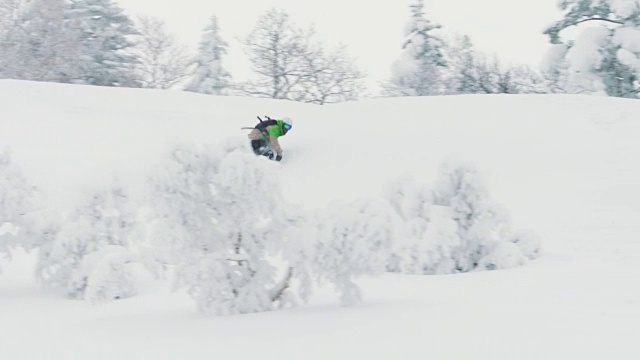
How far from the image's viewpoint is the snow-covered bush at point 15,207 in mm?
9953

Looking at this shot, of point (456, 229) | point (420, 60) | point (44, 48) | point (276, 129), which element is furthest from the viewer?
point (420, 60)

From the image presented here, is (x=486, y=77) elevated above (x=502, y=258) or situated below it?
above

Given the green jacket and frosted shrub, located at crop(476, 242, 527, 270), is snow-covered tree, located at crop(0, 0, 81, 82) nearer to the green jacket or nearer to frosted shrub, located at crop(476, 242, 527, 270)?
the green jacket

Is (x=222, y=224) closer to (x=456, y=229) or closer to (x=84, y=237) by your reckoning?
(x=84, y=237)

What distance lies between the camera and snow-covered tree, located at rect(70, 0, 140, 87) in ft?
125

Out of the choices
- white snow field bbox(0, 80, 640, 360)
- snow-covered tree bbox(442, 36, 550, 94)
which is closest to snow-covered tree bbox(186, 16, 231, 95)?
snow-covered tree bbox(442, 36, 550, 94)

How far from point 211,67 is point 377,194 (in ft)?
92.8

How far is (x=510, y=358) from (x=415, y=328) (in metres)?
1.01

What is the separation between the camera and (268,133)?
1978cm

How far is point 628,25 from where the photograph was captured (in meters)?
30.2

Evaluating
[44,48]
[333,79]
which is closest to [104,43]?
[44,48]

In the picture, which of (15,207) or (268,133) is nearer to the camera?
(15,207)

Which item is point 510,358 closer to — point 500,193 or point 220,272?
point 220,272

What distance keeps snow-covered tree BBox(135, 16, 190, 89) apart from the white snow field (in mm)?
19658
